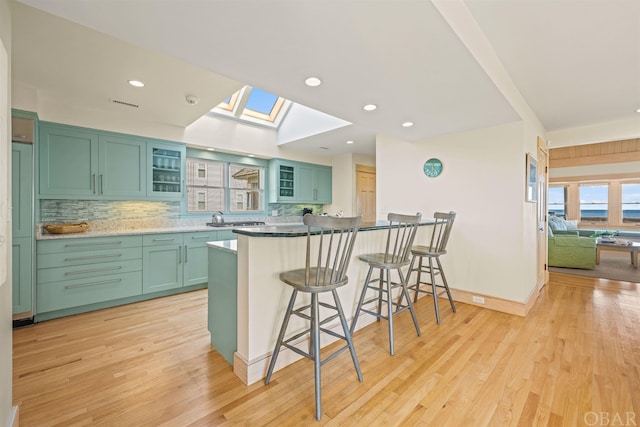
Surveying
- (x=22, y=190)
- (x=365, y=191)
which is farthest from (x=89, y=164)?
(x=365, y=191)

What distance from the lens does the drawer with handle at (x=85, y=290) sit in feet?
8.99

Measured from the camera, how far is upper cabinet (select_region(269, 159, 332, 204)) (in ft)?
16.7

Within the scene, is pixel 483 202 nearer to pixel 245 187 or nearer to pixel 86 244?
pixel 245 187

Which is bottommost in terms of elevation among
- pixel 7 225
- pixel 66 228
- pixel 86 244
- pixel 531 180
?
pixel 86 244

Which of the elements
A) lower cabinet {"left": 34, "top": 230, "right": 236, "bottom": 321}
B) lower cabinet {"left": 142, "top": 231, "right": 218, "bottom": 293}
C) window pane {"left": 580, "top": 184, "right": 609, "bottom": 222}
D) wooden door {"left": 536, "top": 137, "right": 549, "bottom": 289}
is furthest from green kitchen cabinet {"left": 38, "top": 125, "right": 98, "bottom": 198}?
window pane {"left": 580, "top": 184, "right": 609, "bottom": 222}

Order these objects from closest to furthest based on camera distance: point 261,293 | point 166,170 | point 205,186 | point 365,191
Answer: point 261,293
point 166,170
point 205,186
point 365,191

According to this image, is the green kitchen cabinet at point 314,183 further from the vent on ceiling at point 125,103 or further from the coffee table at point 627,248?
the coffee table at point 627,248

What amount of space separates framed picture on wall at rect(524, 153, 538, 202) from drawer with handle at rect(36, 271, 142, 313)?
466 centimetres

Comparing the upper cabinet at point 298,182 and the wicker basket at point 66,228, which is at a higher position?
the upper cabinet at point 298,182

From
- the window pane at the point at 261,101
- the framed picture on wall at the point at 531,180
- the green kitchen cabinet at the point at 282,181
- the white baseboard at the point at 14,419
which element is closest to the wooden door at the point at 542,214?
the framed picture on wall at the point at 531,180

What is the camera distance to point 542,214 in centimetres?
401

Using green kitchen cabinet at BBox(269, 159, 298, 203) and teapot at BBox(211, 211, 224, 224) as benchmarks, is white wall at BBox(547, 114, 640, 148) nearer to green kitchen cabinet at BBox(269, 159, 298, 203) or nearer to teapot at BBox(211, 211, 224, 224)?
green kitchen cabinet at BBox(269, 159, 298, 203)

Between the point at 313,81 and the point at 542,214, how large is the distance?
401cm

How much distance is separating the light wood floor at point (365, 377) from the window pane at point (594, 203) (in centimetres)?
836
